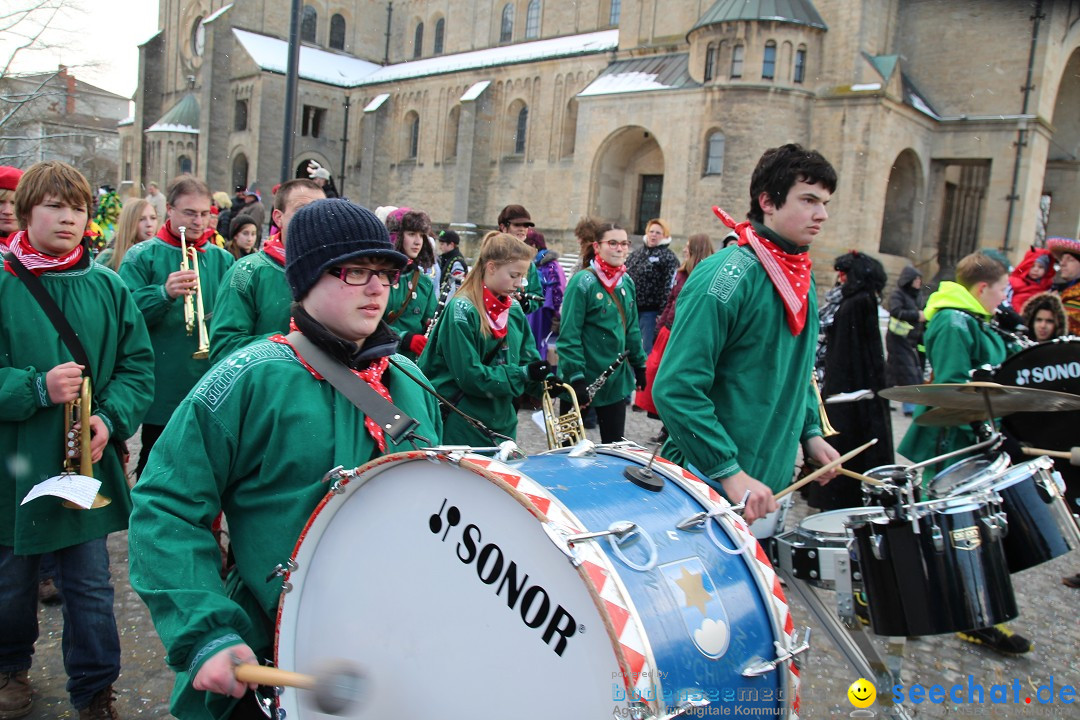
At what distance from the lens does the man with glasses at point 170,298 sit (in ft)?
15.6

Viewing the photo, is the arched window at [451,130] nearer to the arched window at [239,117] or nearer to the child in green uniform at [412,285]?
the arched window at [239,117]

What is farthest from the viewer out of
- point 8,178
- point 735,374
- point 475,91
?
point 475,91

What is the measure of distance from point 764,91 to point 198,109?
35.3 m

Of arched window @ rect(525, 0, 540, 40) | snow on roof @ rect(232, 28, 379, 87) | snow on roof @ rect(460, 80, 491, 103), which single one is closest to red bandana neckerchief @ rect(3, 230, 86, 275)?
snow on roof @ rect(460, 80, 491, 103)

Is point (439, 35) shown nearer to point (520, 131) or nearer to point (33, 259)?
point (520, 131)

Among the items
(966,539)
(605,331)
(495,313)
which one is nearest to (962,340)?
(966,539)

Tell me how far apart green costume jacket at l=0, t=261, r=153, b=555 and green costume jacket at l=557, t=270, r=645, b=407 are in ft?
10.3

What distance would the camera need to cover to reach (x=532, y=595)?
1.61 m

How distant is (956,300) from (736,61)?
2574 centimetres

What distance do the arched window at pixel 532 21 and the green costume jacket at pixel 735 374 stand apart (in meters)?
42.0

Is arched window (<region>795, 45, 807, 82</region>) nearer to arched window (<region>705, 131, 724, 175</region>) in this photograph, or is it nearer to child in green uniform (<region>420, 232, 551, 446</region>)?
arched window (<region>705, 131, 724, 175</region>)

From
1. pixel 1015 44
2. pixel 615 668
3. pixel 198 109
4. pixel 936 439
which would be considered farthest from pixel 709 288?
pixel 198 109

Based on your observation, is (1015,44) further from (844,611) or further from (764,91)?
(844,611)

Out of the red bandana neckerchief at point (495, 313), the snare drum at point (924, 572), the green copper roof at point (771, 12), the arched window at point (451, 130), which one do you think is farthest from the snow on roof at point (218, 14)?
the snare drum at point (924, 572)
